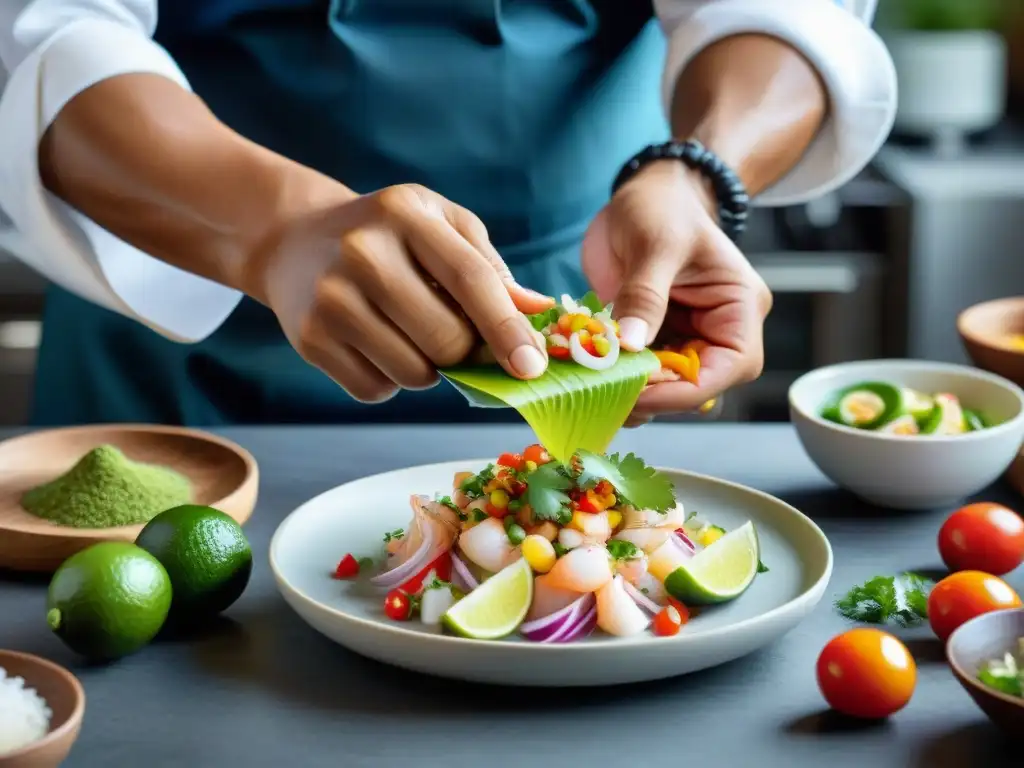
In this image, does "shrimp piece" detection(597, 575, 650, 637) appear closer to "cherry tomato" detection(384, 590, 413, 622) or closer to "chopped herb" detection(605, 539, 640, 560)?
"chopped herb" detection(605, 539, 640, 560)

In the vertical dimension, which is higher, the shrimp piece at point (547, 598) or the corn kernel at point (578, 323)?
the corn kernel at point (578, 323)

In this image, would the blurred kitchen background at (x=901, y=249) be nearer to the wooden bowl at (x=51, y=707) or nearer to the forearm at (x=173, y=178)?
Result: the forearm at (x=173, y=178)

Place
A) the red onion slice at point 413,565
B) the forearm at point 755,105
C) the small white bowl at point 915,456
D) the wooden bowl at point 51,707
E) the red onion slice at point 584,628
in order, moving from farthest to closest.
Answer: the forearm at point 755,105
the small white bowl at point 915,456
the red onion slice at point 413,565
the red onion slice at point 584,628
the wooden bowl at point 51,707

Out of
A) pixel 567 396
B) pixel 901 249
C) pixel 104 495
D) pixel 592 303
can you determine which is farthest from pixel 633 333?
pixel 901 249

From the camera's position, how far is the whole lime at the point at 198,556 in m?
1.28

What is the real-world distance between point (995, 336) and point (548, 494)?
35.8 inches

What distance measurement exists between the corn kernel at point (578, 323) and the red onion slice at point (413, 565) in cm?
25

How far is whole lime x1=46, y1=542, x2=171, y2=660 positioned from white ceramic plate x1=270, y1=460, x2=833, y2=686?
0.12 m

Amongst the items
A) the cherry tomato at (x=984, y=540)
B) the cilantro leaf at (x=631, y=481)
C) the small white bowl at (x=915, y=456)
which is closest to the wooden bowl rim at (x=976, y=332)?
the small white bowl at (x=915, y=456)

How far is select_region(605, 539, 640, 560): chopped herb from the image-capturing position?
1.29 m

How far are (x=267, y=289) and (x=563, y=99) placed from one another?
0.79 metres

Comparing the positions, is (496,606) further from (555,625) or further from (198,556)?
(198,556)

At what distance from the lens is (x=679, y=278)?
1.70 m

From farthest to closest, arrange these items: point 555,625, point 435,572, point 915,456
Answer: point 915,456
point 435,572
point 555,625
